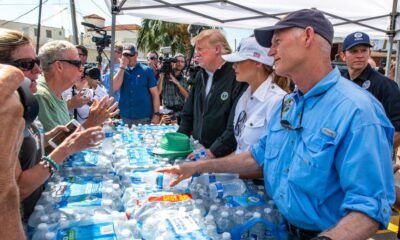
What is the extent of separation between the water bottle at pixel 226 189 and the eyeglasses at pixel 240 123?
601 mm

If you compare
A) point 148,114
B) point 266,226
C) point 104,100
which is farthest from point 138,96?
point 266,226

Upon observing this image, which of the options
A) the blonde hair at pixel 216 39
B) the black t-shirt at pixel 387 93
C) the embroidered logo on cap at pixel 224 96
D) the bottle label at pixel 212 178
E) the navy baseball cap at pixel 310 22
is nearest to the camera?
the navy baseball cap at pixel 310 22

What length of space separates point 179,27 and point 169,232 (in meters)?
25.3

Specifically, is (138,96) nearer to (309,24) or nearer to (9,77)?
(309,24)

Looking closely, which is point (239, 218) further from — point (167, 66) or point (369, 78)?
point (167, 66)

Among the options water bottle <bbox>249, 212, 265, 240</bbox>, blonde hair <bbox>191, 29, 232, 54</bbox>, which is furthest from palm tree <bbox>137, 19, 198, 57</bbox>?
water bottle <bbox>249, 212, 265, 240</bbox>

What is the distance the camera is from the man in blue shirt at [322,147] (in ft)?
4.43

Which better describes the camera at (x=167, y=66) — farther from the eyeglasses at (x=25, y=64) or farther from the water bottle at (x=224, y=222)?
the water bottle at (x=224, y=222)

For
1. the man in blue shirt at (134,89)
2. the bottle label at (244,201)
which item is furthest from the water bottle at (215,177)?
the man in blue shirt at (134,89)

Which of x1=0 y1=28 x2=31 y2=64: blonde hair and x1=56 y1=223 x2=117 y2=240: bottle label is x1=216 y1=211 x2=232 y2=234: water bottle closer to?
x1=56 y1=223 x2=117 y2=240: bottle label

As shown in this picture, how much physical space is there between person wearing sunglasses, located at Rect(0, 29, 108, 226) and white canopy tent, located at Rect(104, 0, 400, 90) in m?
2.75

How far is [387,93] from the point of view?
12.4ft

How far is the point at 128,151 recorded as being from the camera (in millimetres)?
2902

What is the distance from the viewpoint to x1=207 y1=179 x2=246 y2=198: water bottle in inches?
78.4
